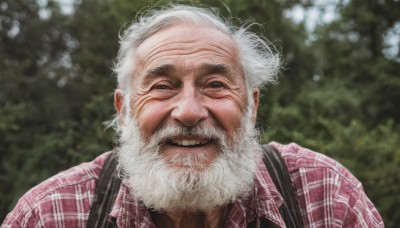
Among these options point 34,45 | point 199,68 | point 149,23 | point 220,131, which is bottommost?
point 220,131

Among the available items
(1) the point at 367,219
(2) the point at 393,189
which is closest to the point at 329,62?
(2) the point at 393,189

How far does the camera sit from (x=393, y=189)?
18.5ft

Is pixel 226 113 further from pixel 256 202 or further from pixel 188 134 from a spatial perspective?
pixel 256 202

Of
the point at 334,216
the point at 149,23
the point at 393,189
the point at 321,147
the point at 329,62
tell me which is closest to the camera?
the point at 334,216

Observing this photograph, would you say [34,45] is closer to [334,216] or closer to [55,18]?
[55,18]

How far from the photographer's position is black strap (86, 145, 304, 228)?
2.42 meters

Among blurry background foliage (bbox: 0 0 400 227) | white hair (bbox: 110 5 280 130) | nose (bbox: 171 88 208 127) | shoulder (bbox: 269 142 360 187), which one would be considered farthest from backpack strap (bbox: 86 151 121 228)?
blurry background foliage (bbox: 0 0 400 227)

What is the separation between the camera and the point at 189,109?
89.6 inches

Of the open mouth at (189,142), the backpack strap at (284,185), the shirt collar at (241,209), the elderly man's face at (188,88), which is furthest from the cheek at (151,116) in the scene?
the backpack strap at (284,185)

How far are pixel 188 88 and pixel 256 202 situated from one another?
2.33 feet

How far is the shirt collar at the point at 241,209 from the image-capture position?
2.40 meters

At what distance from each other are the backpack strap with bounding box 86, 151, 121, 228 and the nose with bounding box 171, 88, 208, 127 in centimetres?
56

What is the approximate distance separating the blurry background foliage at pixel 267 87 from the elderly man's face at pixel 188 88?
4.44ft

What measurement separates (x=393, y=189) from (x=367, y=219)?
339 cm
